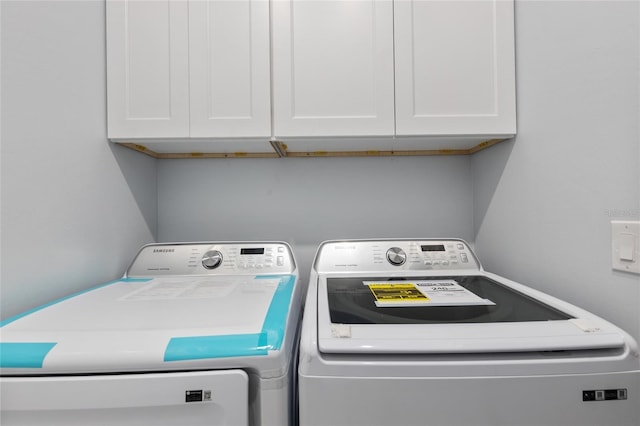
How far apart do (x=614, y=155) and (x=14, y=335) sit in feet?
4.60

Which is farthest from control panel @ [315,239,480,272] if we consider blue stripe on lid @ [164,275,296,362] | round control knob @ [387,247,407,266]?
blue stripe on lid @ [164,275,296,362]

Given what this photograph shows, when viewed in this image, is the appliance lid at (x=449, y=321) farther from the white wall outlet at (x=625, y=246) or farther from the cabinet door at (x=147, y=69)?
the cabinet door at (x=147, y=69)

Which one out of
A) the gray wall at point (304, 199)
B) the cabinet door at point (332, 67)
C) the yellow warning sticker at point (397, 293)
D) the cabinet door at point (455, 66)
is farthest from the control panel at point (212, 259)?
the cabinet door at point (455, 66)

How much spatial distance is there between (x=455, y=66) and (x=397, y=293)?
2.81ft

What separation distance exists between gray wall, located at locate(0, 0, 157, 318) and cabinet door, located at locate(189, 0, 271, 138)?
338 millimetres

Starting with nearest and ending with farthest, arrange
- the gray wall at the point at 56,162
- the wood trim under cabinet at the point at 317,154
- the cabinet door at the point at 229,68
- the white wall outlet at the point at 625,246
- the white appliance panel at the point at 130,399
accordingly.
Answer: the white appliance panel at the point at 130,399 → the white wall outlet at the point at 625,246 → the gray wall at the point at 56,162 → the cabinet door at the point at 229,68 → the wood trim under cabinet at the point at 317,154

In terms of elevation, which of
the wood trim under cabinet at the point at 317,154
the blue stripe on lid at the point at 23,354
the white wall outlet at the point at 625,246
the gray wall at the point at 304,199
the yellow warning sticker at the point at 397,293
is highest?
the wood trim under cabinet at the point at 317,154

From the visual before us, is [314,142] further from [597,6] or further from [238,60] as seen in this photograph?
[597,6]

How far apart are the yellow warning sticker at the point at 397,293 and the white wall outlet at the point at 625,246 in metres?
0.45

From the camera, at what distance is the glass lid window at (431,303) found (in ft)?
2.46

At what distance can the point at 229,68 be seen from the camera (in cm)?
116

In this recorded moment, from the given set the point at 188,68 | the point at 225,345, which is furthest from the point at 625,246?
the point at 188,68

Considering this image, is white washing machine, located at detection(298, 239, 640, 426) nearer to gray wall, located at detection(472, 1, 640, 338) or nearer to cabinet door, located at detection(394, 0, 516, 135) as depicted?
gray wall, located at detection(472, 1, 640, 338)

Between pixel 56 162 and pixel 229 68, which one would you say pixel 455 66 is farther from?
pixel 56 162
